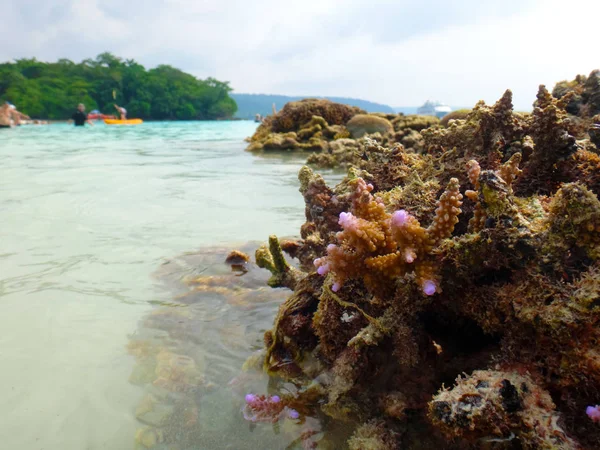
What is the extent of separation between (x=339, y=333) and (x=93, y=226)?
533 centimetres

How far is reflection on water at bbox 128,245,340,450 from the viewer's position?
7.16 feet

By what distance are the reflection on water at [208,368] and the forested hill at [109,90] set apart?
7032 cm

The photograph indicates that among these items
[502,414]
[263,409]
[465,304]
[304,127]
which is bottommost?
[263,409]

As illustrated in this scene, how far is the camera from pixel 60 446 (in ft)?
7.18

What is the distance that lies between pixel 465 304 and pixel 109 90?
307 ft

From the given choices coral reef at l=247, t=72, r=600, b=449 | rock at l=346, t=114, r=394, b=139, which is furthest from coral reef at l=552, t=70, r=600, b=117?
rock at l=346, t=114, r=394, b=139

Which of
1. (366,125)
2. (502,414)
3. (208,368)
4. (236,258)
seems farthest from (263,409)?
(366,125)

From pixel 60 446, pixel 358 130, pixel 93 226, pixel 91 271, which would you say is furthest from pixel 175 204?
pixel 358 130

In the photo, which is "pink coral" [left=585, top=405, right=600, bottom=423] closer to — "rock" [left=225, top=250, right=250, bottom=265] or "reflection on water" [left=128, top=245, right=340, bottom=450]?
"reflection on water" [left=128, top=245, right=340, bottom=450]

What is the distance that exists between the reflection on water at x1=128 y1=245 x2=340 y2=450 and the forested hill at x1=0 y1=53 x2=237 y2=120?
70.3 meters

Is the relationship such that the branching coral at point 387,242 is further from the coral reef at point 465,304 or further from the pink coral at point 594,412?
the pink coral at point 594,412

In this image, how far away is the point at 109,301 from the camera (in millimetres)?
3881

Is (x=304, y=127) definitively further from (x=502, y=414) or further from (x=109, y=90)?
(x=109, y=90)

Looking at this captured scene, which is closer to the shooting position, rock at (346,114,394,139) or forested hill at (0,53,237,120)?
rock at (346,114,394,139)
